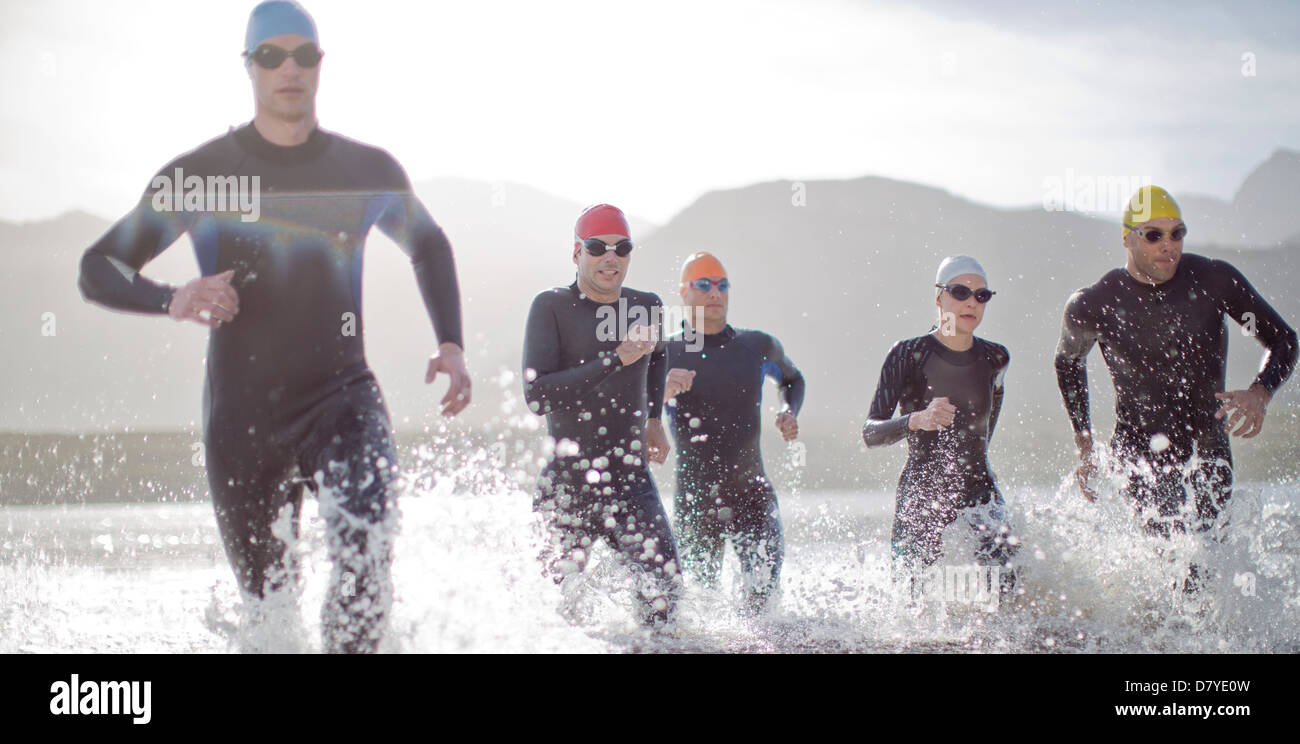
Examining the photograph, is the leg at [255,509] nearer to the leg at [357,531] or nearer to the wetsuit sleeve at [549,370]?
the leg at [357,531]

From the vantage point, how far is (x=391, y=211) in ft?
15.5

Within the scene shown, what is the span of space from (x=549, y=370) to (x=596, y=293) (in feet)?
1.64

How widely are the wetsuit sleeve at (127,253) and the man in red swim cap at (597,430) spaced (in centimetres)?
192

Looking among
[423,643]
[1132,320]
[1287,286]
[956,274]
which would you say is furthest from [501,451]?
[1287,286]

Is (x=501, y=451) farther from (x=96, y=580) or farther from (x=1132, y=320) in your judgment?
(x=96, y=580)

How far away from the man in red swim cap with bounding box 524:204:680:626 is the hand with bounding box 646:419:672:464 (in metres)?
0.39

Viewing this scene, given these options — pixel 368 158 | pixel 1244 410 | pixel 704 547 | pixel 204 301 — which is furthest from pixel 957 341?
pixel 204 301

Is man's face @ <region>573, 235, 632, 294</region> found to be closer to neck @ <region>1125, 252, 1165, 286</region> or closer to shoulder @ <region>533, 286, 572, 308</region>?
shoulder @ <region>533, 286, 572, 308</region>

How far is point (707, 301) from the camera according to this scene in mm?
7590

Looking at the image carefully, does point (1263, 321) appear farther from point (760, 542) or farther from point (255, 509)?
point (255, 509)

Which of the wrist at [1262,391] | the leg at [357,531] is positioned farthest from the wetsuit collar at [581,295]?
the wrist at [1262,391]

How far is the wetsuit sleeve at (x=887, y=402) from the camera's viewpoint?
6648mm

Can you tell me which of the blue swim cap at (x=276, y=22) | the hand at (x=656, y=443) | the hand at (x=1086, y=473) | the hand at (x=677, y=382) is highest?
the blue swim cap at (x=276, y=22)

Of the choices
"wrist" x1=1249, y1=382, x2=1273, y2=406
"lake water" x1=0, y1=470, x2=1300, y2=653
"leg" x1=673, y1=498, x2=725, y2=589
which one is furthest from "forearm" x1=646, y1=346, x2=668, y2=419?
"wrist" x1=1249, y1=382, x2=1273, y2=406
